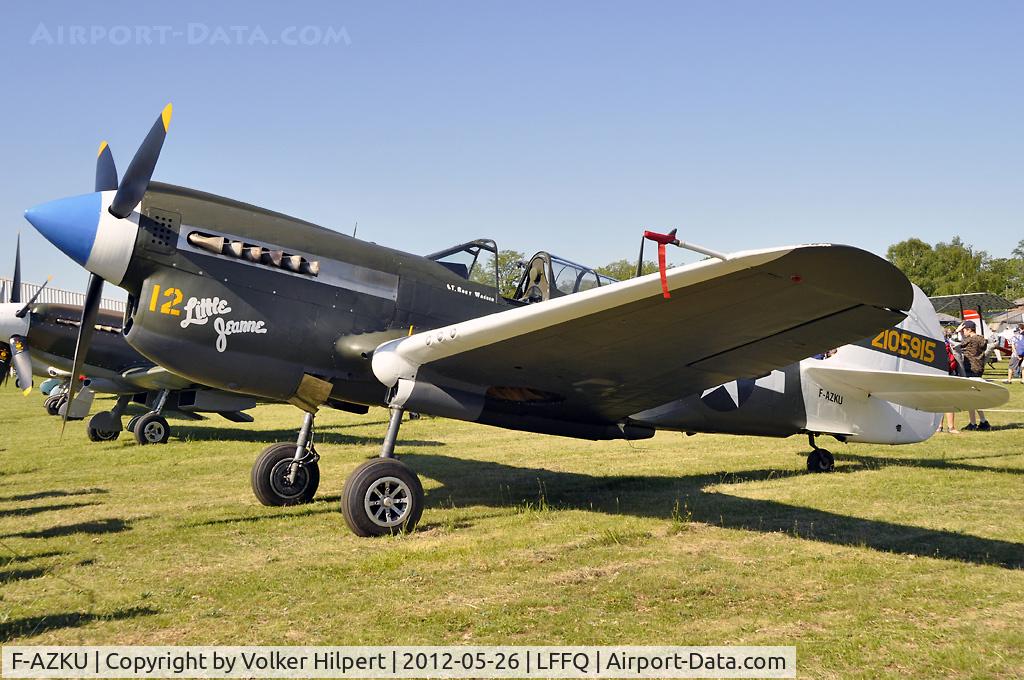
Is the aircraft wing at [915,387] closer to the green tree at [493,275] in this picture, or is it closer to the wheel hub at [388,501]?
the green tree at [493,275]

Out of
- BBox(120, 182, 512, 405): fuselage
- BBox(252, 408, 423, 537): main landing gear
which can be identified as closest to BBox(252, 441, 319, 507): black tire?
BBox(120, 182, 512, 405): fuselage

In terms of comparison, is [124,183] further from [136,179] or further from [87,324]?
[87,324]

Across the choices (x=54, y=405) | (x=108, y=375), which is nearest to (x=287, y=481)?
(x=108, y=375)

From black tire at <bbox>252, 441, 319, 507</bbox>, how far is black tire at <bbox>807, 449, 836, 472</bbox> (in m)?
6.19

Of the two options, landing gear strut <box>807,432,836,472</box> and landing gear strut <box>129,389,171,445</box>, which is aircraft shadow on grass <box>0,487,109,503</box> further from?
landing gear strut <box>807,432,836,472</box>

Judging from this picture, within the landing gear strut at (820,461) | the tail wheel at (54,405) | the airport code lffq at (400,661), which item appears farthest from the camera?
the tail wheel at (54,405)

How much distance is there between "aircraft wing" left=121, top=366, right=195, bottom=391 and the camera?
555 inches

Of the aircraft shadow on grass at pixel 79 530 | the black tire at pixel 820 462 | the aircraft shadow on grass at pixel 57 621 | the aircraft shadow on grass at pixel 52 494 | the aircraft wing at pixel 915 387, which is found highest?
the aircraft wing at pixel 915 387

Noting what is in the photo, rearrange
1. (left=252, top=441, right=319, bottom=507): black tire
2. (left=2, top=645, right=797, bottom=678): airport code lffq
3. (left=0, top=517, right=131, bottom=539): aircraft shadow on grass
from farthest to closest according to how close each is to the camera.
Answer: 1. (left=252, top=441, right=319, bottom=507): black tire
2. (left=0, top=517, right=131, bottom=539): aircraft shadow on grass
3. (left=2, top=645, right=797, bottom=678): airport code lffq

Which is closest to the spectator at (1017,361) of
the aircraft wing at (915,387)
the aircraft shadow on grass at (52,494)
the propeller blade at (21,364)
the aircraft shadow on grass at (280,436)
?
the aircraft wing at (915,387)

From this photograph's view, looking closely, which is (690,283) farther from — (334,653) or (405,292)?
(405,292)

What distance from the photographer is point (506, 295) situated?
7852 mm

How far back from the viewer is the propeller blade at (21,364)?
11.4 metres

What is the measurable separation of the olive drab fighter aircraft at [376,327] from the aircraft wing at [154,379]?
7.55m
